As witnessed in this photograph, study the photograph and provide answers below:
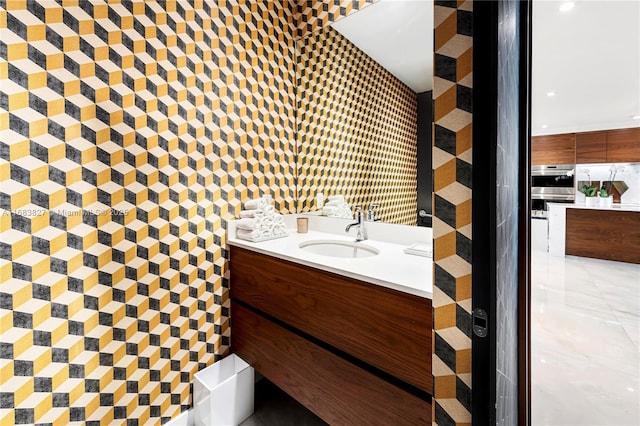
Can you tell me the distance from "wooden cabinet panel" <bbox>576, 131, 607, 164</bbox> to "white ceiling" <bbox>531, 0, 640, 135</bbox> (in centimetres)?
37

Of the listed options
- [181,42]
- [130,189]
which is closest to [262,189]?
[130,189]

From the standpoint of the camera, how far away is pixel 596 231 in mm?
4648

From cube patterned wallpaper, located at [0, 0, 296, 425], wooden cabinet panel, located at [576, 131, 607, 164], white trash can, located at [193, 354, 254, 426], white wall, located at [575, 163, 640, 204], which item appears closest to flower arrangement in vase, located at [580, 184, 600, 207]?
white wall, located at [575, 163, 640, 204]

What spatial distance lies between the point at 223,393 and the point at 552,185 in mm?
6418

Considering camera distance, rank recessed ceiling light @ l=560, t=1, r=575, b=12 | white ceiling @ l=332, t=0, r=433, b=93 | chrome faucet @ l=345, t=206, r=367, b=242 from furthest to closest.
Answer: recessed ceiling light @ l=560, t=1, r=575, b=12, chrome faucet @ l=345, t=206, r=367, b=242, white ceiling @ l=332, t=0, r=433, b=93

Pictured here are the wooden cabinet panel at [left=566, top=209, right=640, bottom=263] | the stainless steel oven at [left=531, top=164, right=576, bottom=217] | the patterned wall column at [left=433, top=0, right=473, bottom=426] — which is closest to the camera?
the patterned wall column at [left=433, top=0, right=473, bottom=426]

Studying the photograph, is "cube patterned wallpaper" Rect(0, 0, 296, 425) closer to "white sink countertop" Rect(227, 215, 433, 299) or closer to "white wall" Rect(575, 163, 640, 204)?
"white sink countertop" Rect(227, 215, 433, 299)

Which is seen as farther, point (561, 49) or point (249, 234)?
point (561, 49)

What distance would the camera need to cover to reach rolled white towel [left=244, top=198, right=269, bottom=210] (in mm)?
1758

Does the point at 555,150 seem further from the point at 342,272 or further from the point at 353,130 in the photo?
the point at 342,272

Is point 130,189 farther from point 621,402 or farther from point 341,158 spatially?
point 621,402

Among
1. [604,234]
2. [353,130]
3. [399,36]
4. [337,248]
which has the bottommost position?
[604,234]

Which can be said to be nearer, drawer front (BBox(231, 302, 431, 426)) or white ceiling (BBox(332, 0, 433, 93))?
drawer front (BBox(231, 302, 431, 426))

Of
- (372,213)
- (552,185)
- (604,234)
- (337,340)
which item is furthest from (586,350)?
(552,185)
